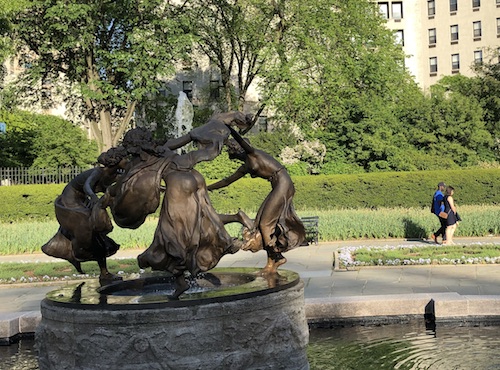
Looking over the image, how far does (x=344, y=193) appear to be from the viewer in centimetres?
2547

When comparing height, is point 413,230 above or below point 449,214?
below

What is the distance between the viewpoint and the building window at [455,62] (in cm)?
6238

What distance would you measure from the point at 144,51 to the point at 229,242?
24.5 meters

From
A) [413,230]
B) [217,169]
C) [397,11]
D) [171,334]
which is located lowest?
[413,230]

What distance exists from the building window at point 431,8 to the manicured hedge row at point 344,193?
43.2 metres

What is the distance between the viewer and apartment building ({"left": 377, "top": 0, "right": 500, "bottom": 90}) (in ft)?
197

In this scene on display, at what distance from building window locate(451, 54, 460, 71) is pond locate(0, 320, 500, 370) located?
59018mm

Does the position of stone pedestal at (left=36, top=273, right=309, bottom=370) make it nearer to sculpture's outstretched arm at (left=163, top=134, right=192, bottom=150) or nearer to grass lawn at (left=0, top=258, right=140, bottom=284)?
sculpture's outstretched arm at (left=163, top=134, right=192, bottom=150)

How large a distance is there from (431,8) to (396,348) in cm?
6206

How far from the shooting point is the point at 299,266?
1340 cm

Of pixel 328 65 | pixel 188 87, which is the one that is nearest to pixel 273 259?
pixel 328 65

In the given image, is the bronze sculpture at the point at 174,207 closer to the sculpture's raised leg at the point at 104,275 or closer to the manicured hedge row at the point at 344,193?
the sculpture's raised leg at the point at 104,275

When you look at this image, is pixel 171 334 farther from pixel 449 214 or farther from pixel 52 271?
pixel 449 214

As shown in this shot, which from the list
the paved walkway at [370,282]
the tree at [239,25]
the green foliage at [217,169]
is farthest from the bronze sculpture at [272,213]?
the tree at [239,25]
